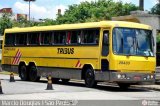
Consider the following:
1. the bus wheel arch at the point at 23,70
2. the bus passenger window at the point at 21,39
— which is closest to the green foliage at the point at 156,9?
the bus passenger window at the point at 21,39

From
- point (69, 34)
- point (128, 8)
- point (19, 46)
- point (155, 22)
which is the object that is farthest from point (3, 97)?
point (128, 8)

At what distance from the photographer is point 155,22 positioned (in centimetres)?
3584

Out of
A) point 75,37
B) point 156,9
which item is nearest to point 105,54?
point 75,37

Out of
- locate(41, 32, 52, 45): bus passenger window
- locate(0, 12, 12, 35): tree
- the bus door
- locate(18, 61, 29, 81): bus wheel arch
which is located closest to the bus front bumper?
the bus door

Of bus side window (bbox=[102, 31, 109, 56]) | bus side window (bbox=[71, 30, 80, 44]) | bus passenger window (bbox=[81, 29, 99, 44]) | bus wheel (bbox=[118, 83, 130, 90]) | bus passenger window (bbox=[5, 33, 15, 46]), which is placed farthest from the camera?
bus passenger window (bbox=[5, 33, 15, 46])

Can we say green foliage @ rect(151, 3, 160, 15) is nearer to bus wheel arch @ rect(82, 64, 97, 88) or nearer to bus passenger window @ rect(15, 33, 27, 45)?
bus passenger window @ rect(15, 33, 27, 45)

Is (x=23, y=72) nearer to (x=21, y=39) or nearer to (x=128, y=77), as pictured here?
(x=21, y=39)

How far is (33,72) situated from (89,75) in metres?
6.03

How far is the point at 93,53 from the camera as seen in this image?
2475 centimetres

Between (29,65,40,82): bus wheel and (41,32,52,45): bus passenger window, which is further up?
(41,32,52,45): bus passenger window

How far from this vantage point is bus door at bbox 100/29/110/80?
23750mm

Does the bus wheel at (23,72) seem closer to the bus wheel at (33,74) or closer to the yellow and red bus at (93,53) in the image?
the yellow and red bus at (93,53)

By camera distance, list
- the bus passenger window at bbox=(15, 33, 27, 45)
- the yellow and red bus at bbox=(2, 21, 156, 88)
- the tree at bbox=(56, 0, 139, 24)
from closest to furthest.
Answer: the yellow and red bus at bbox=(2, 21, 156, 88)
the bus passenger window at bbox=(15, 33, 27, 45)
the tree at bbox=(56, 0, 139, 24)

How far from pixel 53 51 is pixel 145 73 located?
6.08 meters
